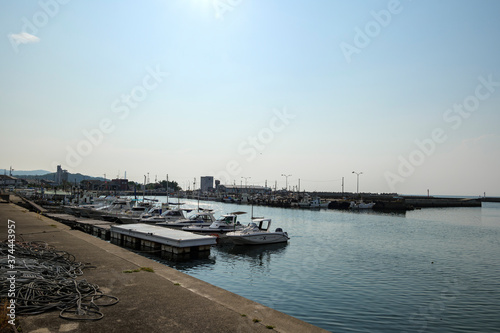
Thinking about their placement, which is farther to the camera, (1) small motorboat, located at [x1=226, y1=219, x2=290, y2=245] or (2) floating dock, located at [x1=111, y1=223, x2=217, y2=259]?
(1) small motorboat, located at [x1=226, y1=219, x2=290, y2=245]

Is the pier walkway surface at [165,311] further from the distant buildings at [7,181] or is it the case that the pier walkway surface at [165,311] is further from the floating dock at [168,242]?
the distant buildings at [7,181]

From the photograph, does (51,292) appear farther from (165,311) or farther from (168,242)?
(168,242)

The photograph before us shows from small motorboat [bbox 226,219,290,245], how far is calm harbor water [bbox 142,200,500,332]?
773 mm

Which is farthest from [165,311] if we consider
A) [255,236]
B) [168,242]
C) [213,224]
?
[213,224]

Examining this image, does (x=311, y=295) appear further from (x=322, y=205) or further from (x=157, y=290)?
(x=322, y=205)

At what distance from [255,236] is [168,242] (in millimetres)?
9136

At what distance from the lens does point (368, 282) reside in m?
19.3

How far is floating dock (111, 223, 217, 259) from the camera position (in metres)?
25.5

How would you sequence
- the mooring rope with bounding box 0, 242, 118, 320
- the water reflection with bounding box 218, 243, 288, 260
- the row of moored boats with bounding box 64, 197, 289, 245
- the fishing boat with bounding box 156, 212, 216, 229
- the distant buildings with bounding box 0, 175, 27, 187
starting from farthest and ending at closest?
the distant buildings with bounding box 0, 175, 27, 187 < the fishing boat with bounding box 156, 212, 216, 229 < the row of moored boats with bounding box 64, 197, 289, 245 < the water reflection with bounding box 218, 243, 288, 260 < the mooring rope with bounding box 0, 242, 118, 320

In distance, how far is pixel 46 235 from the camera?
20.2 metres

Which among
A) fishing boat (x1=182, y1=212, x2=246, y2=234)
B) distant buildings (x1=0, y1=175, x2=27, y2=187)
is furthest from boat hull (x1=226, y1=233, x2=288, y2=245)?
distant buildings (x1=0, y1=175, x2=27, y2=187)

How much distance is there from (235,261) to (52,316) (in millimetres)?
18673

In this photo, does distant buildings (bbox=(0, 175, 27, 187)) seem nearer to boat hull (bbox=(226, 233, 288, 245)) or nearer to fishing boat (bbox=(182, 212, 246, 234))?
fishing boat (bbox=(182, 212, 246, 234))

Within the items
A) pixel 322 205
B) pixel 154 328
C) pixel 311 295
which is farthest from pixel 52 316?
pixel 322 205
